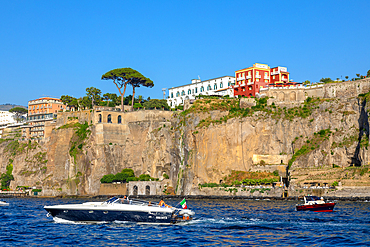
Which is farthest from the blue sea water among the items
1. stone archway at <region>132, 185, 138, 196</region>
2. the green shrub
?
the green shrub

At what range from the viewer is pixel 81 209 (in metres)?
37.1

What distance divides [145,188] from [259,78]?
3656cm

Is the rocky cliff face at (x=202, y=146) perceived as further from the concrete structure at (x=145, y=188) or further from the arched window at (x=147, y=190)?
the arched window at (x=147, y=190)

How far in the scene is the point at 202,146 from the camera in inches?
3750

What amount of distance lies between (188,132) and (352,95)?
1352 inches

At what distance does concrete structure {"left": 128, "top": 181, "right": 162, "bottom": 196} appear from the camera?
320 feet

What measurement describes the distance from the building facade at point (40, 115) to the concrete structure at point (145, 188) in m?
37.3

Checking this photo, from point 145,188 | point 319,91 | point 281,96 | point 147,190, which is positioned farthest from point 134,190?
point 319,91

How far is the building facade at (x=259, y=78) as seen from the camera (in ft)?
344

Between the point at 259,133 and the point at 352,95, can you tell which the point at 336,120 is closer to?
the point at 352,95

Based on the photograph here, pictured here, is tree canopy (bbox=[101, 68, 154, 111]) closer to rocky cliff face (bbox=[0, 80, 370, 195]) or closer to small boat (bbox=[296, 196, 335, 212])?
rocky cliff face (bbox=[0, 80, 370, 195])

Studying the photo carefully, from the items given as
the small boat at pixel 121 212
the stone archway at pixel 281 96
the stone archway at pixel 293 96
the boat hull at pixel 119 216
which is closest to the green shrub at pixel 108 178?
the stone archway at pixel 281 96

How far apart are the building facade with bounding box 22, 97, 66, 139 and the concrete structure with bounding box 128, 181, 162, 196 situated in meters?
37.3

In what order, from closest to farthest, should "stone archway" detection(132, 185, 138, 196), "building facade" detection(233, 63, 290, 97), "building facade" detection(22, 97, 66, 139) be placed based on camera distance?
"stone archway" detection(132, 185, 138, 196) → "building facade" detection(233, 63, 290, 97) → "building facade" detection(22, 97, 66, 139)
